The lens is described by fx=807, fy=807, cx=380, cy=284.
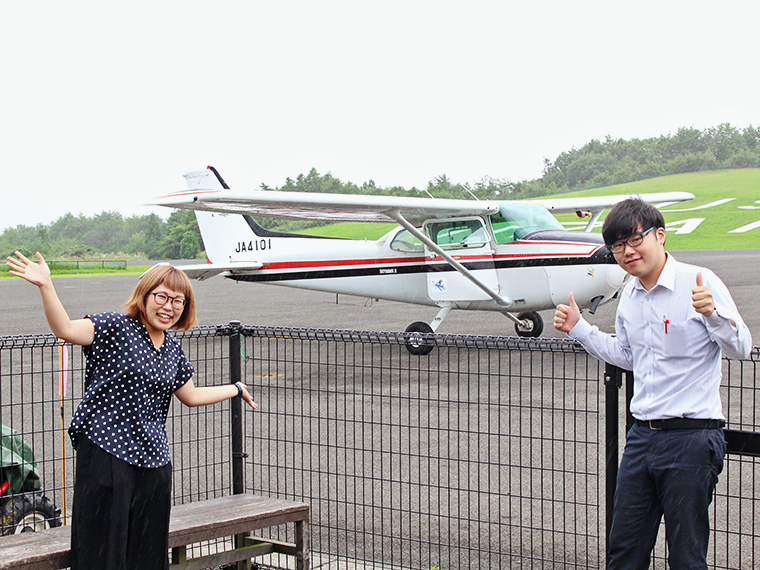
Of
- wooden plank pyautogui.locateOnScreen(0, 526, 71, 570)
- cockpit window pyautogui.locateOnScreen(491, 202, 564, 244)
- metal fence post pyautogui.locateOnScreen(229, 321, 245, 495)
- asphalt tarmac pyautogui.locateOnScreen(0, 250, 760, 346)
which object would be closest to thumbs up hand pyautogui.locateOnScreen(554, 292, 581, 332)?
metal fence post pyautogui.locateOnScreen(229, 321, 245, 495)

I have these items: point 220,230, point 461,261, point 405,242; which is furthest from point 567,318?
point 220,230

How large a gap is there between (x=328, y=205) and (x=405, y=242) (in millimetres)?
1823

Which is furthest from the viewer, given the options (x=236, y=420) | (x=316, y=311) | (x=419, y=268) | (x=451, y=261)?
(x=316, y=311)

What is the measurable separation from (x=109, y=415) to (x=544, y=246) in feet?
34.5

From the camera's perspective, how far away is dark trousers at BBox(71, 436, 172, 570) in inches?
120

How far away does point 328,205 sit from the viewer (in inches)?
516

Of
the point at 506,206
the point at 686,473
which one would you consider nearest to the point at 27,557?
the point at 686,473

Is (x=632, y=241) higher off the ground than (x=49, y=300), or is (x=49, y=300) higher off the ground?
(x=632, y=241)

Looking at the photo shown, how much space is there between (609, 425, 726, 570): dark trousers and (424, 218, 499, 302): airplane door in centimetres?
1028

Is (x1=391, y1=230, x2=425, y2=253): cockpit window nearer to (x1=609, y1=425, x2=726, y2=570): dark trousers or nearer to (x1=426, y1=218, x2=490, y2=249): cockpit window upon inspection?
(x1=426, y1=218, x2=490, y2=249): cockpit window

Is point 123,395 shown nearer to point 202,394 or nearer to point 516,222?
point 202,394

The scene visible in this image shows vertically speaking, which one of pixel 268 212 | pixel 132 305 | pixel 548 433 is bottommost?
pixel 548 433

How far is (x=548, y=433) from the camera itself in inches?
282

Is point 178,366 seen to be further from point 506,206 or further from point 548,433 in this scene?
point 506,206
